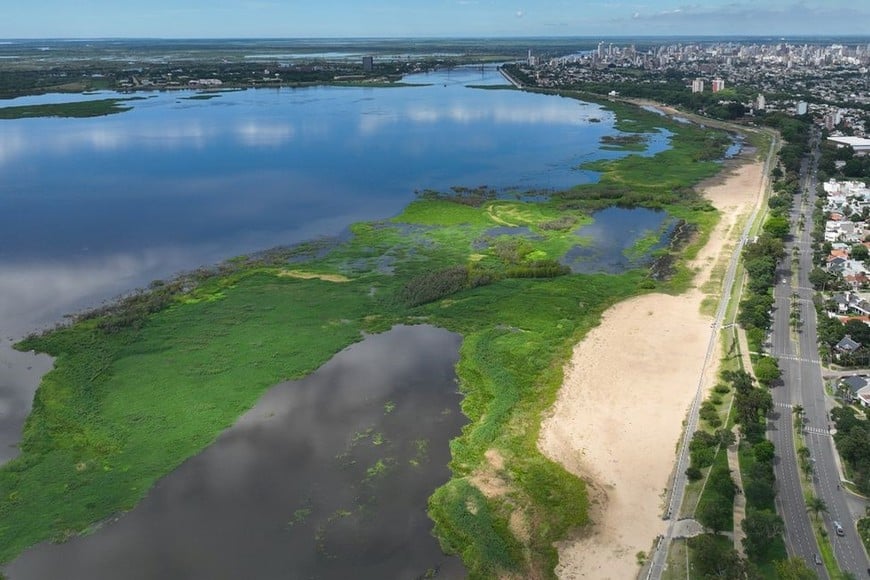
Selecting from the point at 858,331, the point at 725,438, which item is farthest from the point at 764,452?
the point at 858,331

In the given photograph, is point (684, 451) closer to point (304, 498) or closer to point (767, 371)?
point (767, 371)

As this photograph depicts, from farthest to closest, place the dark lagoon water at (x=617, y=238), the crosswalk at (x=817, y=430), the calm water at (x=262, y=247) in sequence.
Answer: the dark lagoon water at (x=617, y=238), the crosswalk at (x=817, y=430), the calm water at (x=262, y=247)

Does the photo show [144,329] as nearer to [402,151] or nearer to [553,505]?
[553,505]

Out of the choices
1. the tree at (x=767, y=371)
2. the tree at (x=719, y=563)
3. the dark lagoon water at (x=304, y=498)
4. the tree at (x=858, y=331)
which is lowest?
the dark lagoon water at (x=304, y=498)

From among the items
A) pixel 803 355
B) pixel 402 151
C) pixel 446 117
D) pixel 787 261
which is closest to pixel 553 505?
pixel 803 355

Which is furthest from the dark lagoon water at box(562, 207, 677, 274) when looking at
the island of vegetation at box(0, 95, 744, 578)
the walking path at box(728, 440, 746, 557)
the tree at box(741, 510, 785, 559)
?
the tree at box(741, 510, 785, 559)

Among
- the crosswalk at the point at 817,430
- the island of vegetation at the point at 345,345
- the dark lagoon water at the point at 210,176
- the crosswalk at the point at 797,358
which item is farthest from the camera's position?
the dark lagoon water at the point at 210,176

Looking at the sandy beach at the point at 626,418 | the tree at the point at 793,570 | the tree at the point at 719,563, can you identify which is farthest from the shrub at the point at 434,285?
the tree at the point at 793,570

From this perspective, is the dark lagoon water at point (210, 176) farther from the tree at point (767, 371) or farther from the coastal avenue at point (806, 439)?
the tree at point (767, 371)
